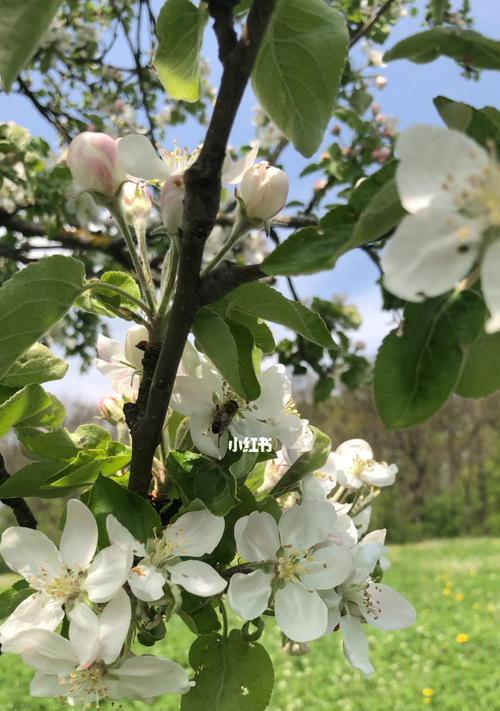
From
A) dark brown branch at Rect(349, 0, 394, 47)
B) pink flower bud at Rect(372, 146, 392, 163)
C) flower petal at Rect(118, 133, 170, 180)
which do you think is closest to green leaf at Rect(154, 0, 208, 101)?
flower petal at Rect(118, 133, 170, 180)

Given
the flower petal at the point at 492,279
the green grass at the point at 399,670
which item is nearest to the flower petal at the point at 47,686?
the flower petal at the point at 492,279

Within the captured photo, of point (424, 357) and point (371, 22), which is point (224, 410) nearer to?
point (424, 357)

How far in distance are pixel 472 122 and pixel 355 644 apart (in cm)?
59

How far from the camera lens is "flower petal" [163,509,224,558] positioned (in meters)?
0.68

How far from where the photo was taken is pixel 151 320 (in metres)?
0.69

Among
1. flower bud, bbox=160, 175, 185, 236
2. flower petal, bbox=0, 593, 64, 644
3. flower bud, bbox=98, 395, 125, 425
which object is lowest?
flower petal, bbox=0, 593, 64, 644

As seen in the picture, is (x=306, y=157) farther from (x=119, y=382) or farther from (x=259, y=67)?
(x=119, y=382)

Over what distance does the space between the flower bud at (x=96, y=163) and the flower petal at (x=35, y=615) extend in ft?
1.34

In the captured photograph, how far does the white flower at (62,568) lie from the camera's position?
631 mm

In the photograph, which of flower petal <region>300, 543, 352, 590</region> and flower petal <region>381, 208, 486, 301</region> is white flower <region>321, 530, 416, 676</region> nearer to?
flower petal <region>300, 543, 352, 590</region>

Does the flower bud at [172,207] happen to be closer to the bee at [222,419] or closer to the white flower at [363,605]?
the bee at [222,419]

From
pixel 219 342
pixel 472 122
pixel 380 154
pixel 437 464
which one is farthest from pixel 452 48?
pixel 437 464

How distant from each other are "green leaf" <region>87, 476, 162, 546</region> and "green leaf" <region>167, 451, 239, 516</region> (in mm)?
42

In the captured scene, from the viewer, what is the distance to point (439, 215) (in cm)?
38
